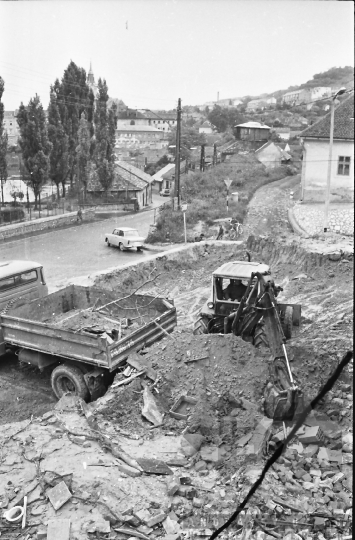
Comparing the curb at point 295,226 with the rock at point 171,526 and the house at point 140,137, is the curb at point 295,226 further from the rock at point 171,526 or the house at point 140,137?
the house at point 140,137

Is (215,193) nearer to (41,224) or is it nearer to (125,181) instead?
(41,224)

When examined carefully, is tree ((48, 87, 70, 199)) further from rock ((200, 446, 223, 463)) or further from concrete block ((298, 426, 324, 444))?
concrete block ((298, 426, 324, 444))

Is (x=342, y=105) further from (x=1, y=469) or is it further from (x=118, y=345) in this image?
(x=1, y=469)

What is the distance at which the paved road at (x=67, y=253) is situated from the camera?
16.3 m

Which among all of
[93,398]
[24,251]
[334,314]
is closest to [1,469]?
[93,398]

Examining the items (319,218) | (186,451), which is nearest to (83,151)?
(319,218)

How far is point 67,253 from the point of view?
18.8 meters

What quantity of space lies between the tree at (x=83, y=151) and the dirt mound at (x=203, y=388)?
2416cm

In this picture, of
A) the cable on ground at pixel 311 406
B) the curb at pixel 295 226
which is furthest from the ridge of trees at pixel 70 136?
the cable on ground at pixel 311 406

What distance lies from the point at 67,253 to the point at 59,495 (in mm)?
14216

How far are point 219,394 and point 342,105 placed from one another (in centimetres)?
1151

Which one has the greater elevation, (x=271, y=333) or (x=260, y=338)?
(x=271, y=333)

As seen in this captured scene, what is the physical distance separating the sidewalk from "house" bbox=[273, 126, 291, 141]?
46.2 feet

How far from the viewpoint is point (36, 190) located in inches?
1016
